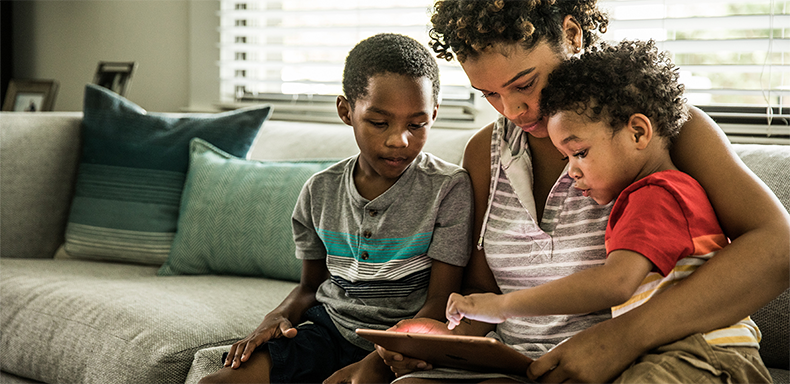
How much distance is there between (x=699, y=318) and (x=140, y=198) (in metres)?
1.70

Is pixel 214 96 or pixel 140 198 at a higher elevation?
pixel 214 96

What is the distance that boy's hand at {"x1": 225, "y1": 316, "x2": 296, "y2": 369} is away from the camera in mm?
1207

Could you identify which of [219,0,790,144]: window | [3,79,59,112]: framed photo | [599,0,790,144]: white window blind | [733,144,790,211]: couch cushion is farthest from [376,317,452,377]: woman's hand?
[3,79,59,112]: framed photo

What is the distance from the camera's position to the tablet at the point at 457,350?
0.88 m

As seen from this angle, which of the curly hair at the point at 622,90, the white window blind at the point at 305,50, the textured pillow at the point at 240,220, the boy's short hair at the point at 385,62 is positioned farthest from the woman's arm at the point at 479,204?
the white window blind at the point at 305,50

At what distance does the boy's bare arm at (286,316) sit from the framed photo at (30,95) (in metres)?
2.34

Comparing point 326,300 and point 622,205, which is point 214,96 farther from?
point 622,205

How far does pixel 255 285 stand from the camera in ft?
5.86

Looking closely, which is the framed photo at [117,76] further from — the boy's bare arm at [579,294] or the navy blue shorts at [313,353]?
the boy's bare arm at [579,294]

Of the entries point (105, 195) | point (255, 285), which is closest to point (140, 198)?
point (105, 195)

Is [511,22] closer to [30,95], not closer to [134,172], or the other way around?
[134,172]

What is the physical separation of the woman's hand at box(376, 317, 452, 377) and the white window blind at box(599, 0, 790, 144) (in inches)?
37.3

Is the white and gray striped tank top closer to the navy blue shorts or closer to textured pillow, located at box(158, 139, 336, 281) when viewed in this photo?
the navy blue shorts

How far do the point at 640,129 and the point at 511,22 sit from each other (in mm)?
276
